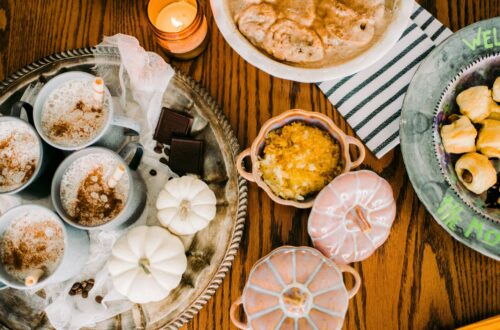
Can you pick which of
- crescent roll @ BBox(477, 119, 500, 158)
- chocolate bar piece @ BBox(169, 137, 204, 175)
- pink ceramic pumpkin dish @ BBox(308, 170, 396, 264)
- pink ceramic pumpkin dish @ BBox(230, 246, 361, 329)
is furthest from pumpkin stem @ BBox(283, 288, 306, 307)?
crescent roll @ BBox(477, 119, 500, 158)

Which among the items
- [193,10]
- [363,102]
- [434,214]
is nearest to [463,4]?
[363,102]

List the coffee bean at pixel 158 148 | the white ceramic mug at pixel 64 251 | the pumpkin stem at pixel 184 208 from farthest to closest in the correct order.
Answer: the coffee bean at pixel 158 148, the pumpkin stem at pixel 184 208, the white ceramic mug at pixel 64 251

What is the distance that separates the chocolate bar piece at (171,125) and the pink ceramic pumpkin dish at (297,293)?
0.41m

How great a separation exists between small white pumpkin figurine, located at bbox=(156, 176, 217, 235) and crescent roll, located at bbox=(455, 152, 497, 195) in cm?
65

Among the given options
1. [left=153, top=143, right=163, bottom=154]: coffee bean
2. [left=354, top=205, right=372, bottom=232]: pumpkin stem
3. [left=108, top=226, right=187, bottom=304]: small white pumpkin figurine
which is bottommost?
[left=108, top=226, right=187, bottom=304]: small white pumpkin figurine

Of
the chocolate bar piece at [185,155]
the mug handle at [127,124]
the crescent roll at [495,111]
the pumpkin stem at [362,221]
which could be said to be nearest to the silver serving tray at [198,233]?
the chocolate bar piece at [185,155]

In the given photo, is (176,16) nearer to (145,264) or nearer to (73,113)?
(73,113)

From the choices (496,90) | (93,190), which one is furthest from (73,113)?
(496,90)

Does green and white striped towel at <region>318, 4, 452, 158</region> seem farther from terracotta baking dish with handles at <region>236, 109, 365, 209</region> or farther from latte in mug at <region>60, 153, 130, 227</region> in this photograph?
latte in mug at <region>60, 153, 130, 227</region>

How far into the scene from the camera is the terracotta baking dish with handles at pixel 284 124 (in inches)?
42.9

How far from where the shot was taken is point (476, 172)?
1.09 meters

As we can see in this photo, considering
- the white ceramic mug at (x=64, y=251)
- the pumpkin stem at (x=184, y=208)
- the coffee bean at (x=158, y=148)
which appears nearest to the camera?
the white ceramic mug at (x=64, y=251)

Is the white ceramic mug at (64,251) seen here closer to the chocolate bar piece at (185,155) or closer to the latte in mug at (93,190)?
the latte in mug at (93,190)

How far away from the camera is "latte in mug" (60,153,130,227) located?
1.04m
